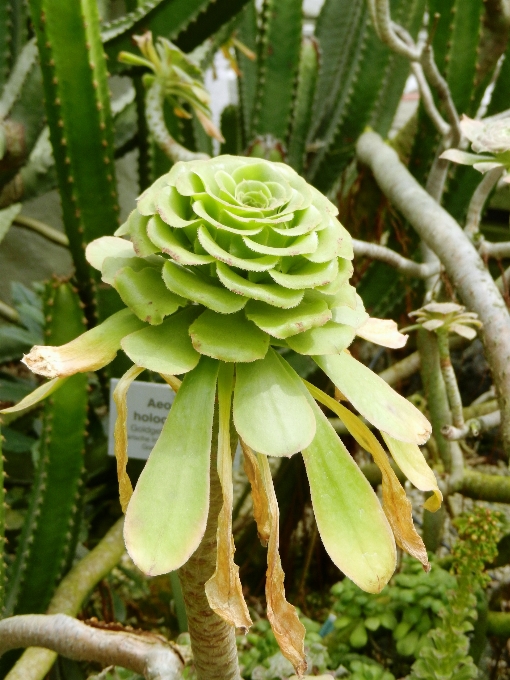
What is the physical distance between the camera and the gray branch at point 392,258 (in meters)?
0.74

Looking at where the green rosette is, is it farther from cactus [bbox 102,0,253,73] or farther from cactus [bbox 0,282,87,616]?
cactus [bbox 102,0,253,73]

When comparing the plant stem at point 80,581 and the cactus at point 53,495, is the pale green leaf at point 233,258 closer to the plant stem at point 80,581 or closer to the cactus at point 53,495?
the cactus at point 53,495

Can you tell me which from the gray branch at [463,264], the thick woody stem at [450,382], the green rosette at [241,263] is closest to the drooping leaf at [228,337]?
the green rosette at [241,263]

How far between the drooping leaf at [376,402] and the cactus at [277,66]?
0.87 m

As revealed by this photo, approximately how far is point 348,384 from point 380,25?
0.61 m

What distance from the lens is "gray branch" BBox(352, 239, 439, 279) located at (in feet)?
2.42

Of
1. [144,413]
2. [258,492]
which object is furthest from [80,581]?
[258,492]

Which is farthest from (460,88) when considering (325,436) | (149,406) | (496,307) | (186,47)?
(325,436)

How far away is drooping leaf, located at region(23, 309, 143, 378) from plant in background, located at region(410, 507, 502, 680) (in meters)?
0.44

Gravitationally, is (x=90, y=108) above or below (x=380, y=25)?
below

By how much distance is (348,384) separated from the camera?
0.35m

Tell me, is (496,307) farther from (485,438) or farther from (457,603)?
(485,438)

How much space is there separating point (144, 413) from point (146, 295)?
0.41 metres

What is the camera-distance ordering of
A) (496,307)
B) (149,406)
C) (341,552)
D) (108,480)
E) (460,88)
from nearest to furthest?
(341,552) < (496,307) < (149,406) < (460,88) < (108,480)
